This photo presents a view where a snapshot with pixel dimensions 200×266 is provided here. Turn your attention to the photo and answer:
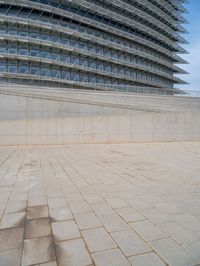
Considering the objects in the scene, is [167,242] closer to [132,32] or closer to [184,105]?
[184,105]

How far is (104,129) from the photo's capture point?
18.0 metres

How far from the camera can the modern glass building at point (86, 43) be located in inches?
1624

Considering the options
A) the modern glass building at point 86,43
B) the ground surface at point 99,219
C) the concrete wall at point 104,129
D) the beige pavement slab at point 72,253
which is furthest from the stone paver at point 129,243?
the modern glass building at point 86,43

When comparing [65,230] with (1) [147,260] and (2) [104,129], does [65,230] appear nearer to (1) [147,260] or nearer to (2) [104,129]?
(1) [147,260]

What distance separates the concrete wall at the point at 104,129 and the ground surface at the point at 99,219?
9758mm

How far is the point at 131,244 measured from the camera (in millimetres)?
3250

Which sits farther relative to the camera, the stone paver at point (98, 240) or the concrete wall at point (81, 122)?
the concrete wall at point (81, 122)

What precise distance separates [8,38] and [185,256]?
43.9 metres

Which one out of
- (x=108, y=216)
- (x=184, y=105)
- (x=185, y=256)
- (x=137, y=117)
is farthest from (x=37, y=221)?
(x=184, y=105)

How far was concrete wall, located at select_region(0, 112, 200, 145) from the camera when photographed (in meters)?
16.8

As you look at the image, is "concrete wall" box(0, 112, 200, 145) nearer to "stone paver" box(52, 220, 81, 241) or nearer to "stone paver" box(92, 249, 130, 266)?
"stone paver" box(52, 220, 81, 241)

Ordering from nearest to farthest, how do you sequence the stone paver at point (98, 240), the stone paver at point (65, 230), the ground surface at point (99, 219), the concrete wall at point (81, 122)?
1. the ground surface at point (99, 219)
2. the stone paver at point (98, 240)
3. the stone paver at point (65, 230)
4. the concrete wall at point (81, 122)

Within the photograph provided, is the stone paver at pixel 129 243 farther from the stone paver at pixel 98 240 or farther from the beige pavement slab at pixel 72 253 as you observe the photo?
the beige pavement slab at pixel 72 253

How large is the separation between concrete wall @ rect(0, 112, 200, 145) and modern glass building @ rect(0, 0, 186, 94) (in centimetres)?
1397
